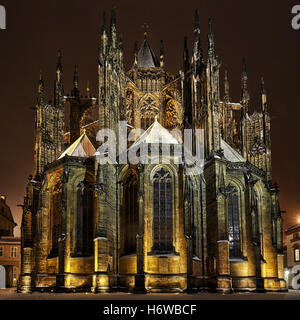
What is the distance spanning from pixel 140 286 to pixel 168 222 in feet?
16.7

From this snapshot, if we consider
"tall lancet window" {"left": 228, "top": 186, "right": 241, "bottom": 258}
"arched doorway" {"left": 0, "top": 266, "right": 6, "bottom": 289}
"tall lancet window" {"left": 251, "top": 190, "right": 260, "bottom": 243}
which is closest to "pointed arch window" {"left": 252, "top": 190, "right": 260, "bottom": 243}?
"tall lancet window" {"left": 251, "top": 190, "right": 260, "bottom": 243}

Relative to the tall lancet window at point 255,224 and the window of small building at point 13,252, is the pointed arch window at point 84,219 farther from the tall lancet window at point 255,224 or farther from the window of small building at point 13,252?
the window of small building at point 13,252

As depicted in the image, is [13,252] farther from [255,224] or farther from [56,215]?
[255,224]

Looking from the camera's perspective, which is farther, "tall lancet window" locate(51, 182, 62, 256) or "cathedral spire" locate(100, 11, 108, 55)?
"cathedral spire" locate(100, 11, 108, 55)

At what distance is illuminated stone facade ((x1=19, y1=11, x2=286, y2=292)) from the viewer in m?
35.3

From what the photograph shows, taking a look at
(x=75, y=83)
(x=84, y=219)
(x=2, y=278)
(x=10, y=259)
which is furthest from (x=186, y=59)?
(x=10, y=259)

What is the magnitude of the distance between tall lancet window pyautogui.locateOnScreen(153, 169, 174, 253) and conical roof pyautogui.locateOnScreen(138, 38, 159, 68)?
2050 cm

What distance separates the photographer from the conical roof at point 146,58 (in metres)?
54.5

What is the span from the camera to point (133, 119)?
4966 cm

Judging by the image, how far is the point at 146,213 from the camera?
3588 cm

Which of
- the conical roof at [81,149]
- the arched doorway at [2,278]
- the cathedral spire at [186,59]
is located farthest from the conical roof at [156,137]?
the arched doorway at [2,278]

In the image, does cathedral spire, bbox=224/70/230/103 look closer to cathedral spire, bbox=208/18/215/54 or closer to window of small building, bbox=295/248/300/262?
cathedral spire, bbox=208/18/215/54
